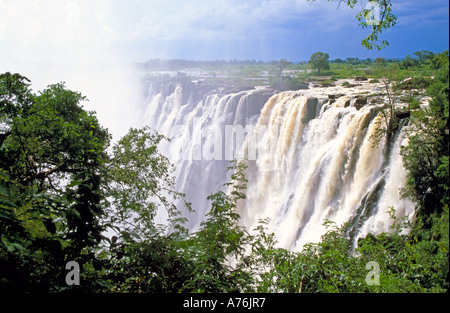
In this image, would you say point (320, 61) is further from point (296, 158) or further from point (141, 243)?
point (141, 243)

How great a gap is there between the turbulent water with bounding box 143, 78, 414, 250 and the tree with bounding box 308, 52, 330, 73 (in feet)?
23.4

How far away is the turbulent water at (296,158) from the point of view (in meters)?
8.96

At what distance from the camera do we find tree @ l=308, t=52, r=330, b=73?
2400 centimetres

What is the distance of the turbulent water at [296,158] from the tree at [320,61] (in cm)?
714

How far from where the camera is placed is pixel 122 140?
709cm

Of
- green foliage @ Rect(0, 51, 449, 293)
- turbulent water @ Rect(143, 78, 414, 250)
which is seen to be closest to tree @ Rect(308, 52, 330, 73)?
turbulent water @ Rect(143, 78, 414, 250)

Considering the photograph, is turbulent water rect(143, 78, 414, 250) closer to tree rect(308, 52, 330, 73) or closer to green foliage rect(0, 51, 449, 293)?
green foliage rect(0, 51, 449, 293)

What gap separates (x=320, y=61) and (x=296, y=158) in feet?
43.4

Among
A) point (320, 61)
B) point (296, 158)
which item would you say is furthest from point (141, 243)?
point (320, 61)

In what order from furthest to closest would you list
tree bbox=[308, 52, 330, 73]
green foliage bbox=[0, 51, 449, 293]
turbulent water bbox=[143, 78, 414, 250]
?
tree bbox=[308, 52, 330, 73] → turbulent water bbox=[143, 78, 414, 250] → green foliage bbox=[0, 51, 449, 293]

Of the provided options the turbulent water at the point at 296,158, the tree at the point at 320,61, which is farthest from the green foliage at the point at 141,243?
the tree at the point at 320,61

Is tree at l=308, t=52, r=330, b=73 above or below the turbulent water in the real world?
above
